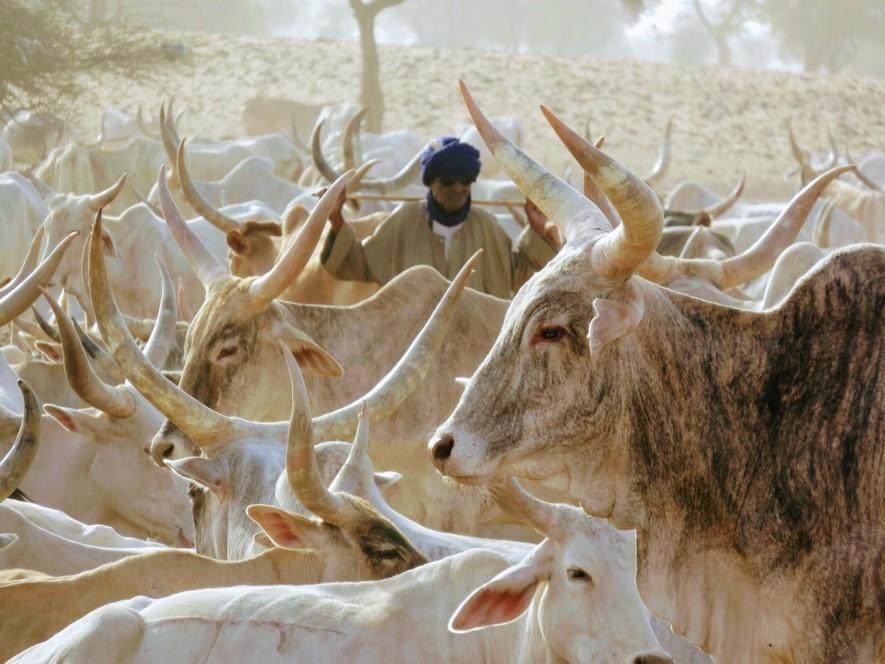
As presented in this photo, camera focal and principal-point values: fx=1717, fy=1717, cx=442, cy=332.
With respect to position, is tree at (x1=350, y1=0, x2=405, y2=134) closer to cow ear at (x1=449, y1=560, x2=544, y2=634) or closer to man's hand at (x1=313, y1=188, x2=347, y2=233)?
man's hand at (x1=313, y1=188, x2=347, y2=233)

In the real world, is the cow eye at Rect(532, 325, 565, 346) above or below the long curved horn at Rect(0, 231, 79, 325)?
above

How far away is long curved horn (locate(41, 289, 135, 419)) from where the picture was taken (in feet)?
17.6

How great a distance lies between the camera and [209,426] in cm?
524

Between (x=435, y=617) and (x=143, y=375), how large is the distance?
1.81 m

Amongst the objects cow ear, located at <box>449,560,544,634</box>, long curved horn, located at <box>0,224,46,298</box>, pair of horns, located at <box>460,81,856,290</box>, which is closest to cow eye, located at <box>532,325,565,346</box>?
pair of horns, located at <box>460,81,856,290</box>

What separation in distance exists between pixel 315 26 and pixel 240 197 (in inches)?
2662

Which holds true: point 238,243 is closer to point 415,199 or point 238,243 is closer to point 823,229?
point 415,199

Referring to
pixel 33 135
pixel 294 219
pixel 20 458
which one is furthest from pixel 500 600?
pixel 33 135

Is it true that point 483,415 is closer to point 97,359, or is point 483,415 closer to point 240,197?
point 97,359

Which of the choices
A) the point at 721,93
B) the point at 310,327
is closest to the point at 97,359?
the point at 310,327

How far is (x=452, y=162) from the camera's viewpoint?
7.63m

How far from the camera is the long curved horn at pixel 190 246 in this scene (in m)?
6.52

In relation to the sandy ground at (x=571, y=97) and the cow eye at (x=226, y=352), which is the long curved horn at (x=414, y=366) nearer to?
the cow eye at (x=226, y=352)

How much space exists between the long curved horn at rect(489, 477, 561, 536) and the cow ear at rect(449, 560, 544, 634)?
0.11 m
